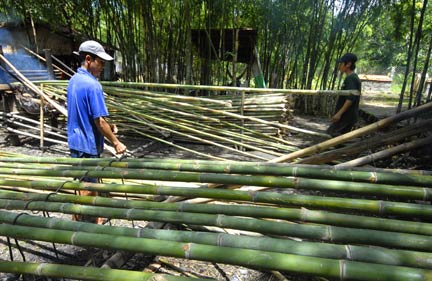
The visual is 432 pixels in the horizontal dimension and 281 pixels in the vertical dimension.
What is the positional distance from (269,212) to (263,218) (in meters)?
0.12

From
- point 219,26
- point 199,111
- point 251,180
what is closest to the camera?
point 251,180

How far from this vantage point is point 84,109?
8.66ft

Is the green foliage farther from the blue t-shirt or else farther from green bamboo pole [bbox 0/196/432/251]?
green bamboo pole [bbox 0/196/432/251]

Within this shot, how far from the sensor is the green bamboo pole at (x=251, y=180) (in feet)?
5.17

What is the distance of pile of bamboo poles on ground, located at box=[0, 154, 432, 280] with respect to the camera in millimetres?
1110

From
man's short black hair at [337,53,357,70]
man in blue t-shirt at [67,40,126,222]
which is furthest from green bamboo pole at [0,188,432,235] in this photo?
man's short black hair at [337,53,357,70]

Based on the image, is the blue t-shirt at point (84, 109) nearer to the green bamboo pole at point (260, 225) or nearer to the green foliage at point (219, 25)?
the green bamboo pole at point (260, 225)

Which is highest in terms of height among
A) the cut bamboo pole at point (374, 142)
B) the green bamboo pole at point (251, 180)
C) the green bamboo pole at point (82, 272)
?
the cut bamboo pole at point (374, 142)

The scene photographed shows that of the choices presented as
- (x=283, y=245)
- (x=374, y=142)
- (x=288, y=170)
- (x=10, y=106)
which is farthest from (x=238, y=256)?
(x=10, y=106)

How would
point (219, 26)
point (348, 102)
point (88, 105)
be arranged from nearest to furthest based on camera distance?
point (88, 105) → point (348, 102) → point (219, 26)

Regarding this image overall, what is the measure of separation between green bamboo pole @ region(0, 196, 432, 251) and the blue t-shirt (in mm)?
1003

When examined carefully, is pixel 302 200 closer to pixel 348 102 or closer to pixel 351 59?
pixel 348 102

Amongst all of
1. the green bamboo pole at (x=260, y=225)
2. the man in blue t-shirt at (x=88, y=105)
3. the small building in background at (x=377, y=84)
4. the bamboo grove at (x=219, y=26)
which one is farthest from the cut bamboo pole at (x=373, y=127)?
the small building in background at (x=377, y=84)

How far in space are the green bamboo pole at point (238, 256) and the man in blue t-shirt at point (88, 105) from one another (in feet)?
3.87
